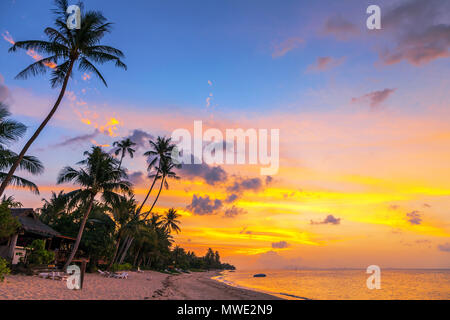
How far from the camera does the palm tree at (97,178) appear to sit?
25031mm

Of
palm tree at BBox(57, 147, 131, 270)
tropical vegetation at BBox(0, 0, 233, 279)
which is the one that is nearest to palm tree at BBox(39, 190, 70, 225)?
tropical vegetation at BBox(0, 0, 233, 279)

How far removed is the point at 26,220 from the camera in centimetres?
2281

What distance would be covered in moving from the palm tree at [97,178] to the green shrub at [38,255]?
4333 millimetres

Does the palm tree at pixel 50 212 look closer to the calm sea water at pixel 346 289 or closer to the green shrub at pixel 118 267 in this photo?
the green shrub at pixel 118 267

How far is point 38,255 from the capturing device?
2047 cm

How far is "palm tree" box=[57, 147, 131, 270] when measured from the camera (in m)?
25.0

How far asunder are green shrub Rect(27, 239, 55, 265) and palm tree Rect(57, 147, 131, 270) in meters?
4.33

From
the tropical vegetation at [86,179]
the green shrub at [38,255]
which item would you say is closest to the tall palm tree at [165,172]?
the tropical vegetation at [86,179]

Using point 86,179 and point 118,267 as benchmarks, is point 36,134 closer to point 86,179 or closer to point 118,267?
point 86,179

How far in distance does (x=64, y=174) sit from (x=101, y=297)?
14313 millimetres

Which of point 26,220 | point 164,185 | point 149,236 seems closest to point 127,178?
point 26,220
